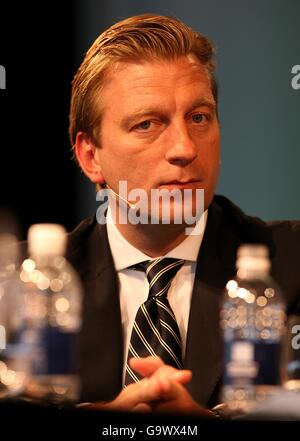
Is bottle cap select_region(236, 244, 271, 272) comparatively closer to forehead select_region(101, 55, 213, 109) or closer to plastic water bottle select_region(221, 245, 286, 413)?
plastic water bottle select_region(221, 245, 286, 413)

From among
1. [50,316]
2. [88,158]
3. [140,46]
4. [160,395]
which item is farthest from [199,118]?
[160,395]

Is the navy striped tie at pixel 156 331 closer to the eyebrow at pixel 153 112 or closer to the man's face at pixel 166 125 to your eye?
the man's face at pixel 166 125

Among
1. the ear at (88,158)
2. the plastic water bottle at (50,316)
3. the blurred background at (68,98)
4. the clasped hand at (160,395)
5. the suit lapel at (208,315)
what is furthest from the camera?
the ear at (88,158)

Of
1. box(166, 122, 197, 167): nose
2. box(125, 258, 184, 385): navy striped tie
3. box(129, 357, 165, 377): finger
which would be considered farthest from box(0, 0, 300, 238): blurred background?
box(129, 357, 165, 377): finger

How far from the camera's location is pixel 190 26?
6.45 ft

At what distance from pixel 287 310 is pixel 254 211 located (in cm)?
24

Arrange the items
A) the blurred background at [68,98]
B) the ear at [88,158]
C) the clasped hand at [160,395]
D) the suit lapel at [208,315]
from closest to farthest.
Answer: the clasped hand at [160,395]
the suit lapel at [208,315]
the blurred background at [68,98]
the ear at [88,158]

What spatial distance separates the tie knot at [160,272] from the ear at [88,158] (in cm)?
24

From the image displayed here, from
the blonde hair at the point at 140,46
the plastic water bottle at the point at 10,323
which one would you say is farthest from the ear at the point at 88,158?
the plastic water bottle at the point at 10,323

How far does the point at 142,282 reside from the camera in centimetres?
195

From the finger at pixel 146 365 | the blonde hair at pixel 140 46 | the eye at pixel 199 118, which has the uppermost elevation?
the blonde hair at pixel 140 46

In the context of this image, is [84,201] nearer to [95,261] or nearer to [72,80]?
[95,261]

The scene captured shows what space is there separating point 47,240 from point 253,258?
463 millimetres

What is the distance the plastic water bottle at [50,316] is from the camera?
1.69m
